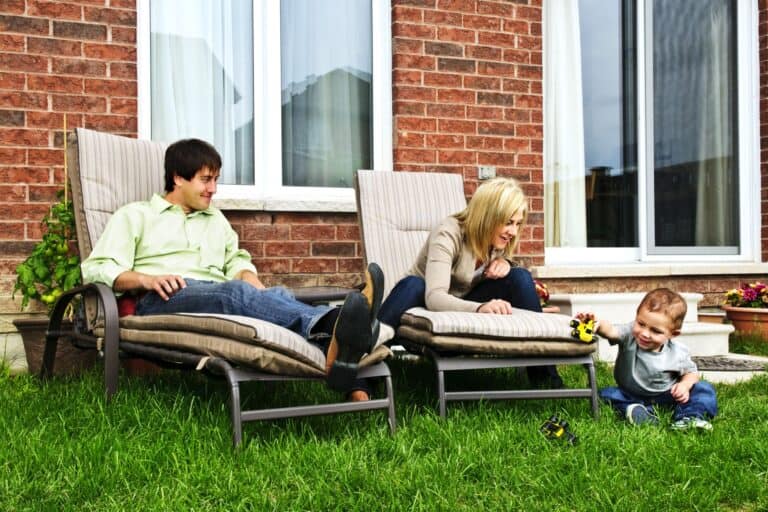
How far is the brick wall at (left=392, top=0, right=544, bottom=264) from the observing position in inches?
191

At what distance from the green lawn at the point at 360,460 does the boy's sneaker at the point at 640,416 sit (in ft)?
0.15

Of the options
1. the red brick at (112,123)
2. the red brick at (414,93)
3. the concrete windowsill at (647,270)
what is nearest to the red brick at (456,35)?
the red brick at (414,93)

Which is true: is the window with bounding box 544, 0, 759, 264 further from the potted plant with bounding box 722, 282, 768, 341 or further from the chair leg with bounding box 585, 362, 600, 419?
the chair leg with bounding box 585, 362, 600, 419

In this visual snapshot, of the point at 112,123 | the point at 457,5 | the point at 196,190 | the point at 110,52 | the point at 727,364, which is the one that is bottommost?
the point at 727,364

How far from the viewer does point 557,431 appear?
2.72 meters

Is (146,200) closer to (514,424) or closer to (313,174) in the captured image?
(313,174)

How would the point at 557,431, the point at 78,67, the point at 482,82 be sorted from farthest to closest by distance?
1. the point at 482,82
2. the point at 78,67
3. the point at 557,431

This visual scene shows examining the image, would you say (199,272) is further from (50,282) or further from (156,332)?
(50,282)

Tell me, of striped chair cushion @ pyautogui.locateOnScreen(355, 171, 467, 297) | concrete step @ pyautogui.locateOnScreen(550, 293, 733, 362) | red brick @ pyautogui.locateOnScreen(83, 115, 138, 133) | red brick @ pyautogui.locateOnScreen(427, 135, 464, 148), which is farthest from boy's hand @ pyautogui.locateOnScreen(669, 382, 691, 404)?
red brick @ pyautogui.locateOnScreen(83, 115, 138, 133)

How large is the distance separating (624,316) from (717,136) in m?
1.99

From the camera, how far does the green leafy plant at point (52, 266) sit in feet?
12.4

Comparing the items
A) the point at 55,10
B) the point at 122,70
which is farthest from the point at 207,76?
the point at 55,10

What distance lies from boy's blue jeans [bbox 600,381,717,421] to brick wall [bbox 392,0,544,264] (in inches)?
80.8

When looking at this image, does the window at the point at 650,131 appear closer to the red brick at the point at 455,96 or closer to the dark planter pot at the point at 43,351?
the red brick at the point at 455,96
